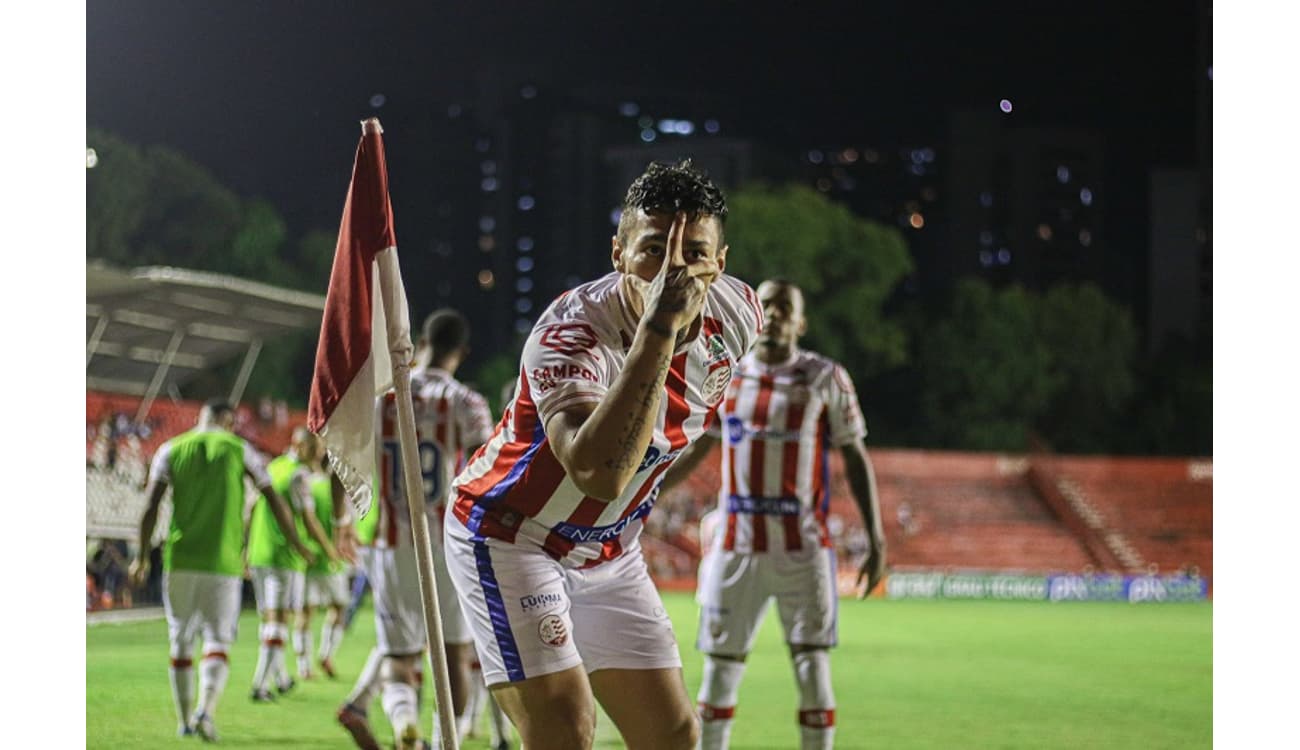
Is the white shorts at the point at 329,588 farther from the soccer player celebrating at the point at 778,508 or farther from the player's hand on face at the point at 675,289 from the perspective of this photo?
the player's hand on face at the point at 675,289

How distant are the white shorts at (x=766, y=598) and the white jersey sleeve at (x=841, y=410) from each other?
1.31 ft

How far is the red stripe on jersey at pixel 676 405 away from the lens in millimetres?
2826

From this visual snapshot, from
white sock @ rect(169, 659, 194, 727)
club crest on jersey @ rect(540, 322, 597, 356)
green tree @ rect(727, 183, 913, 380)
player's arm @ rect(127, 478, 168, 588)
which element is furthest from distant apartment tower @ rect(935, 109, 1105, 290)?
club crest on jersey @ rect(540, 322, 597, 356)

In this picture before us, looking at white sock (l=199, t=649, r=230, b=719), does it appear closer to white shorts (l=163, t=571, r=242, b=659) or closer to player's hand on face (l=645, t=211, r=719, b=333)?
white shorts (l=163, t=571, r=242, b=659)

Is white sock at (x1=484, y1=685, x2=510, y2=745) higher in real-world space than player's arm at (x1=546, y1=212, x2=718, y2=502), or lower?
lower

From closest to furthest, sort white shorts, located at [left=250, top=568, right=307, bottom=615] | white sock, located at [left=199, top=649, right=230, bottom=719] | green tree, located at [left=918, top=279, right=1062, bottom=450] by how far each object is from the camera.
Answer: white sock, located at [left=199, top=649, right=230, bottom=719]
white shorts, located at [left=250, top=568, right=307, bottom=615]
green tree, located at [left=918, top=279, right=1062, bottom=450]

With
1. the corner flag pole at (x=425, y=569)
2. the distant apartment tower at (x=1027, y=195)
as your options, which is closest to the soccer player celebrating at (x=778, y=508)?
the corner flag pole at (x=425, y=569)

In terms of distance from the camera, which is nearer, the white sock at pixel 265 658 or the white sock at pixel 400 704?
the white sock at pixel 400 704

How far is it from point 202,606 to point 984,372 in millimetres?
13554

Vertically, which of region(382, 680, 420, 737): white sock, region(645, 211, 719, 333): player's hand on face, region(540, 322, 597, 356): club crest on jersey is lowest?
region(382, 680, 420, 737): white sock

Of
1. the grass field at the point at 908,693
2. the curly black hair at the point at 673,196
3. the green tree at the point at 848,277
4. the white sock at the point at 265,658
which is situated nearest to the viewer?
the curly black hair at the point at 673,196

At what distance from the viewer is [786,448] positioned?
4.91 metres

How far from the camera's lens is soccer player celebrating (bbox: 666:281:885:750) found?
4.75 meters
